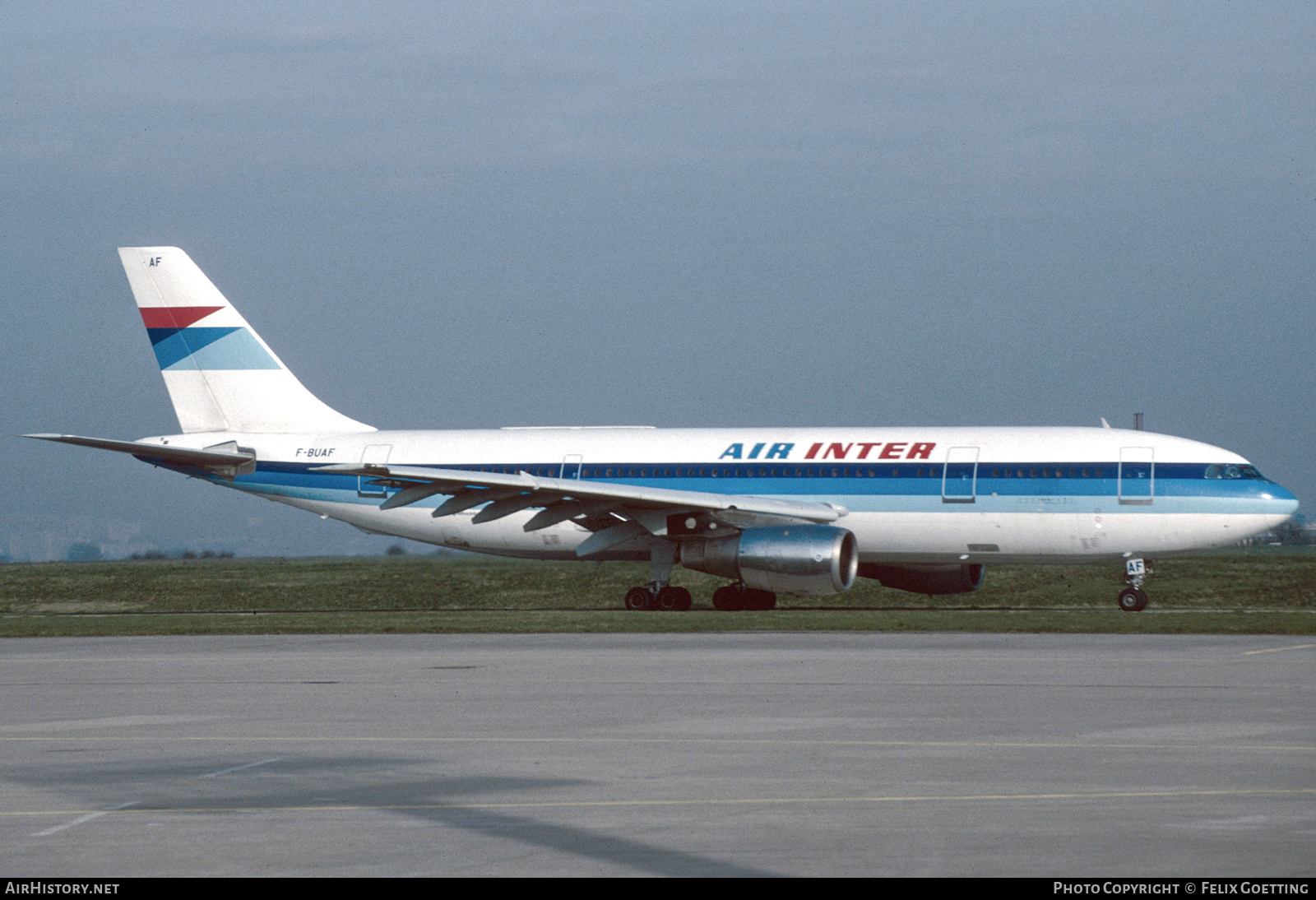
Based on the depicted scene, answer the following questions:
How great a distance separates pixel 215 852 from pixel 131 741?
527 cm

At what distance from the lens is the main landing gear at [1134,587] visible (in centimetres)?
3150

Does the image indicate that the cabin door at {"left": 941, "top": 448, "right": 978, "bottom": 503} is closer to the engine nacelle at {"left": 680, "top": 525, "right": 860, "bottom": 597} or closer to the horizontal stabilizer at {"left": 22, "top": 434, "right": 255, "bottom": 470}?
the engine nacelle at {"left": 680, "top": 525, "right": 860, "bottom": 597}

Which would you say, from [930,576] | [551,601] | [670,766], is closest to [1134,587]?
[930,576]

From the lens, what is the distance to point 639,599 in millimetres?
34125

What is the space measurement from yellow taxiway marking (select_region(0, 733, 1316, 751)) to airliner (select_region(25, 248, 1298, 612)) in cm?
1707

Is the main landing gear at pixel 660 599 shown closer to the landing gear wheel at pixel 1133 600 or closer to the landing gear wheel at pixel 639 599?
the landing gear wheel at pixel 639 599

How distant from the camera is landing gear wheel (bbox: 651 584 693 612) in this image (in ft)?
111

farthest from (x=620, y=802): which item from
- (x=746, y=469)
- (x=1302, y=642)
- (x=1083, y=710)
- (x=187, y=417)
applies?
(x=187, y=417)

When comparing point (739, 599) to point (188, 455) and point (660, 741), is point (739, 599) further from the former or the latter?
point (660, 741)

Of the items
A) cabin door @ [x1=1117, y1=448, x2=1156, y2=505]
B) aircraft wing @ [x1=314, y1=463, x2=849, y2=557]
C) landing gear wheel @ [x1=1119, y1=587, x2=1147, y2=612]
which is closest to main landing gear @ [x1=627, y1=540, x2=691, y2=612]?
aircraft wing @ [x1=314, y1=463, x2=849, y2=557]

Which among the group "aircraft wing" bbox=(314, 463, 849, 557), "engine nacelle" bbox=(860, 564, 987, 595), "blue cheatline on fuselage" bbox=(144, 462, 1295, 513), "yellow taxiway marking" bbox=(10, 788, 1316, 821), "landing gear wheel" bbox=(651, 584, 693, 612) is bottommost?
"yellow taxiway marking" bbox=(10, 788, 1316, 821)

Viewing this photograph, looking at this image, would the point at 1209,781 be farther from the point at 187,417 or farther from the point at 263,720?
the point at 187,417

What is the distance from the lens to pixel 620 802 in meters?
9.61

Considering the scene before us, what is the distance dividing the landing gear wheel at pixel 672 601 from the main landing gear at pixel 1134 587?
876 centimetres
